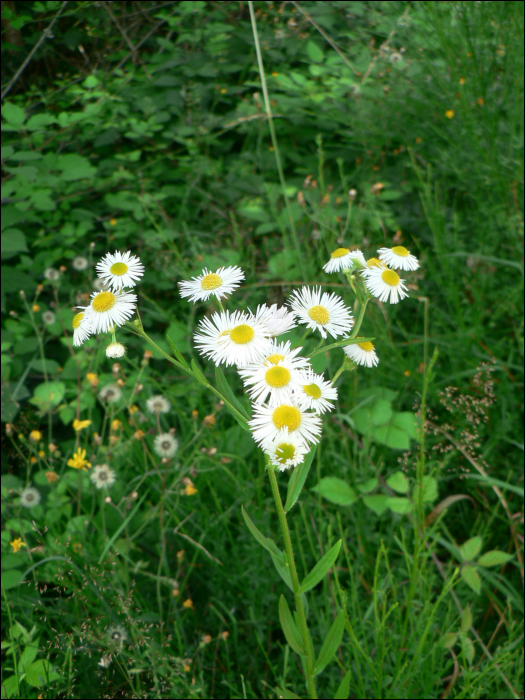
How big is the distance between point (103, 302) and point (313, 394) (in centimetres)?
28

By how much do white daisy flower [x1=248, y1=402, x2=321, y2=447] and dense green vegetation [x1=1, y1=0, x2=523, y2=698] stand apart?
195mm

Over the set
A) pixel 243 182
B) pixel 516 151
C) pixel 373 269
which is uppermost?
pixel 373 269

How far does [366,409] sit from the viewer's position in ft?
4.92

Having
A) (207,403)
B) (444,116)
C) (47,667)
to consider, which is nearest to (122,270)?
(47,667)

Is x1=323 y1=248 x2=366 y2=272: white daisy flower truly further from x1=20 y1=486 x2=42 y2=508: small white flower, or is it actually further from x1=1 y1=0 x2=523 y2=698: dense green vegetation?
x1=20 y1=486 x2=42 y2=508: small white flower

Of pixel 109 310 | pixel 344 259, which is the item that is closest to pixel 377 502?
pixel 344 259

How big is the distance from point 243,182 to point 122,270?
1.80 metres

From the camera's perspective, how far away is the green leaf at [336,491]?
1205 millimetres

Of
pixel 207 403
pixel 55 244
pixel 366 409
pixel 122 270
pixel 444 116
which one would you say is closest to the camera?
pixel 122 270

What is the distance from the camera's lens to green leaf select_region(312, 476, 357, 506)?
1205mm

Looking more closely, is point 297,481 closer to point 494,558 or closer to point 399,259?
point 399,259

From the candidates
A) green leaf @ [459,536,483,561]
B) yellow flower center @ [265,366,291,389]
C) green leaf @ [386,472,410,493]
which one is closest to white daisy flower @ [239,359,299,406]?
yellow flower center @ [265,366,291,389]

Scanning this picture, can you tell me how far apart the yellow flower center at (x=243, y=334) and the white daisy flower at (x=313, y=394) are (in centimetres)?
7

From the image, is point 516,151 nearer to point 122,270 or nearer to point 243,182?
point 243,182
